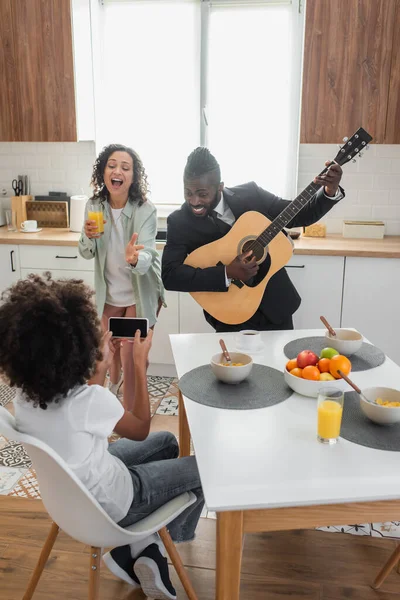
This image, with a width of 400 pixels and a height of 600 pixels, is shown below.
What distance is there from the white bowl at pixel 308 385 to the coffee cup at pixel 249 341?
354 mm

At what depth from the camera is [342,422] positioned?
4.87 ft

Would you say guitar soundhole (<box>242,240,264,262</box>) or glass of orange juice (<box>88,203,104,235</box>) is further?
glass of orange juice (<box>88,203,104,235</box>)

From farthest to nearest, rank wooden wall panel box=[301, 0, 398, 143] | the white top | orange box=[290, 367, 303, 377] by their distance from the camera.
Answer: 1. wooden wall panel box=[301, 0, 398, 143]
2. orange box=[290, 367, 303, 377]
3. the white top

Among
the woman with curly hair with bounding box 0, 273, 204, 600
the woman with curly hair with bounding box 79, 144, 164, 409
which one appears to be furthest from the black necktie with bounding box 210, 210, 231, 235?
the woman with curly hair with bounding box 0, 273, 204, 600

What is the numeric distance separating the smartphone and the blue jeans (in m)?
0.34

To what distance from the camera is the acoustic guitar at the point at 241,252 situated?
2486mm

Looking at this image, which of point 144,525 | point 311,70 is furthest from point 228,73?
point 144,525

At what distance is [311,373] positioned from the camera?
1652 millimetres

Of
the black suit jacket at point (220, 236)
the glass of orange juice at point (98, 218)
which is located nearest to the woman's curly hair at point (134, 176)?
the glass of orange juice at point (98, 218)

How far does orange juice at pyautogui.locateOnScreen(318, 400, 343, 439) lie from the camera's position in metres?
1.37

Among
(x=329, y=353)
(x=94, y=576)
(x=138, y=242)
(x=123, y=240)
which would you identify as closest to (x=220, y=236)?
(x=138, y=242)

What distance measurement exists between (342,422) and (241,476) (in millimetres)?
367

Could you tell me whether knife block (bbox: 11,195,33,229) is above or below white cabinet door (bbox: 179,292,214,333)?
above

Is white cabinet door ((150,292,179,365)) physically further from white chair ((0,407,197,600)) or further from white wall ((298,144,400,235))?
white chair ((0,407,197,600))
